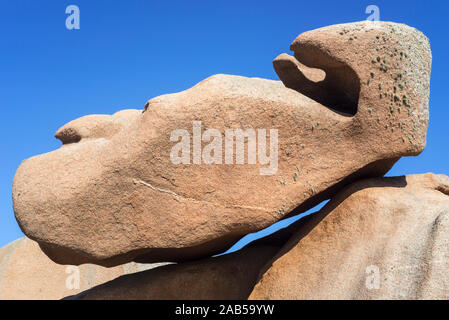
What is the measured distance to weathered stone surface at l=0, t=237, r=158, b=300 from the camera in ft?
19.7

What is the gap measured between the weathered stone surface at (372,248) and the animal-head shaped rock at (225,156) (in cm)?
27

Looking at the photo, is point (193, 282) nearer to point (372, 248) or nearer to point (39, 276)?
point (372, 248)

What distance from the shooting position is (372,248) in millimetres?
3094

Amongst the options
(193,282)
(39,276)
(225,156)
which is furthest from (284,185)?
(39,276)

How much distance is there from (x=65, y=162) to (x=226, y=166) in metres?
1.20

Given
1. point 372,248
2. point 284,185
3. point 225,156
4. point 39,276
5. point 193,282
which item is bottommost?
point 39,276

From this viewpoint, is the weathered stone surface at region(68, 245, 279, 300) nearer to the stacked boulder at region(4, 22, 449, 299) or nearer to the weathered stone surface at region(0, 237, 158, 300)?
the stacked boulder at region(4, 22, 449, 299)

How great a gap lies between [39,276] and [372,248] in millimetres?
4751

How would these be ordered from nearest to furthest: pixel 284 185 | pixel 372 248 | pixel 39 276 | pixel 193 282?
pixel 372 248, pixel 284 185, pixel 193 282, pixel 39 276

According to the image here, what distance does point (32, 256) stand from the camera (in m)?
6.34

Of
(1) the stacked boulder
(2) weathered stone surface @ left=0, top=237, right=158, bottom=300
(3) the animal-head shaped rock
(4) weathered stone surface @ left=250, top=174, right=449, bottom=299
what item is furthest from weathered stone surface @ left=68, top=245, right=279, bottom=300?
(2) weathered stone surface @ left=0, top=237, right=158, bottom=300

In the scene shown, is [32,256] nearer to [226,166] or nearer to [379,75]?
[226,166]

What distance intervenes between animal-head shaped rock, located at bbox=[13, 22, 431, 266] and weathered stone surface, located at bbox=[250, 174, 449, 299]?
272 millimetres

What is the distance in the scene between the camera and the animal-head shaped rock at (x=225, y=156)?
3.12 meters
